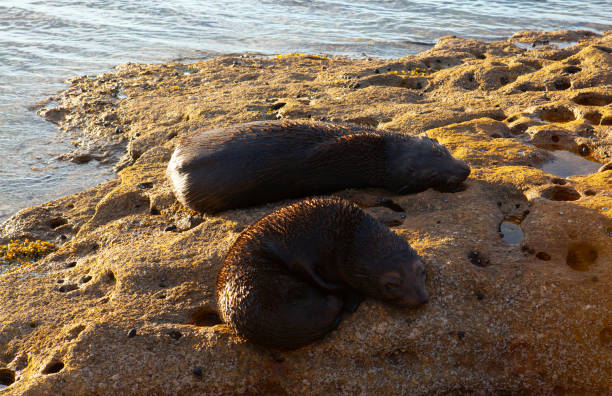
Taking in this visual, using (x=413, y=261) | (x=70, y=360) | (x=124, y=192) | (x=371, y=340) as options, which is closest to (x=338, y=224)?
(x=413, y=261)

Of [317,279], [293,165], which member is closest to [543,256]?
[317,279]

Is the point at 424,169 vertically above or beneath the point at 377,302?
above

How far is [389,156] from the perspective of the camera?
19.6 ft

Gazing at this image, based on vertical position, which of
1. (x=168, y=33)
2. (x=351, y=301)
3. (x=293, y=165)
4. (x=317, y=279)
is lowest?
(x=351, y=301)

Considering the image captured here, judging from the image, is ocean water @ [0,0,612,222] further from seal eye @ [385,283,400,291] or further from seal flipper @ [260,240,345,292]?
seal eye @ [385,283,400,291]

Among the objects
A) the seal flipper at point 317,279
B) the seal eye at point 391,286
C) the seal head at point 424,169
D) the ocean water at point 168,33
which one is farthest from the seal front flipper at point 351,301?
the ocean water at point 168,33

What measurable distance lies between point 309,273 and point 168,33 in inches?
560

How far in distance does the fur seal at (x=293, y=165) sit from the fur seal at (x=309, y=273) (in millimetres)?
1347

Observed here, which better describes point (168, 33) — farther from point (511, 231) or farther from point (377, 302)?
point (377, 302)

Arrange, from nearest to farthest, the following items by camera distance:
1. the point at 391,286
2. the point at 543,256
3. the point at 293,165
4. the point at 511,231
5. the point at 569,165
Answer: the point at 391,286 < the point at 543,256 < the point at 511,231 < the point at 293,165 < the point at 569,165

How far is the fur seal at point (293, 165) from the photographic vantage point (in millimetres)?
5516

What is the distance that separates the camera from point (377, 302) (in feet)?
13.2

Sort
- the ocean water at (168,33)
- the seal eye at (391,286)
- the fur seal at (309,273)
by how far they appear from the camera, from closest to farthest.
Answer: the fur seal at (309,273) < the seal eye at (391,286) < the ocean water at (168,33)

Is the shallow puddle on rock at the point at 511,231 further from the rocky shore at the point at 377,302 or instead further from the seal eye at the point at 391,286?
the seal eye at the point at 391,286
